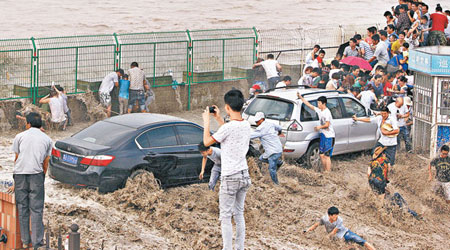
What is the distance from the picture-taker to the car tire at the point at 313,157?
50.9 ft

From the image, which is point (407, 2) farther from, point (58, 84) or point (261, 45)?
point (58, 84)

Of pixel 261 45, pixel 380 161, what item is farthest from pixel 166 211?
pixel 261 45

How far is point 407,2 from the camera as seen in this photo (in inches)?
1006

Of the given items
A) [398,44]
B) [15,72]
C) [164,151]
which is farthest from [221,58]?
[164,151]

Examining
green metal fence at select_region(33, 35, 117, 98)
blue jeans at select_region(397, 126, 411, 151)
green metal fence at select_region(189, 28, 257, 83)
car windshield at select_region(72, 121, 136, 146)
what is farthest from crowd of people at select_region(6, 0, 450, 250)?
car windshield at select_region(72, 121, 136, 146)

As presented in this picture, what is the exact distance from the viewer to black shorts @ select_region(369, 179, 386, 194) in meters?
13.4

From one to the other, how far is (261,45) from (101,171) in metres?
12.1

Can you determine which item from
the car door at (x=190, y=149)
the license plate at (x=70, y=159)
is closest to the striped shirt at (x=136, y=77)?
the car door at (x=190, y=149)

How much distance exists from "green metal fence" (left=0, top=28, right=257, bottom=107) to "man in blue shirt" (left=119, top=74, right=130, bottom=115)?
697mm

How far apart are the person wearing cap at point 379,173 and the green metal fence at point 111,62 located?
878 centimetres

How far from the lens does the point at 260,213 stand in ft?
41.4

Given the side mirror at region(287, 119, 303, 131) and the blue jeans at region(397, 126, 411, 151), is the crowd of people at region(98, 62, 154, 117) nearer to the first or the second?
the side mirror at region(287, 119, 303, 131)

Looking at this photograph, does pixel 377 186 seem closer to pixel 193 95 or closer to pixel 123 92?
pixel 123 92

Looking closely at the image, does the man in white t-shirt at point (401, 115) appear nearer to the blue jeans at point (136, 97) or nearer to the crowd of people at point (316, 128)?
the crowd of people at point (316, 128)
